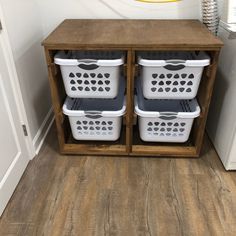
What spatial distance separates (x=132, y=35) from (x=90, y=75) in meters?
0.34

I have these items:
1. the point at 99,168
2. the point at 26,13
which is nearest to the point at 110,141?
the point at 99,168

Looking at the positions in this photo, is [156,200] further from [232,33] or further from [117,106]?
[232,33]

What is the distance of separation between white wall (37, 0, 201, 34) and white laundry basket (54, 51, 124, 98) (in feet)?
1.49

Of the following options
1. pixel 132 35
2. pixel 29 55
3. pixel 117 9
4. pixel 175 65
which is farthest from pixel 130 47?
pixel 29 55

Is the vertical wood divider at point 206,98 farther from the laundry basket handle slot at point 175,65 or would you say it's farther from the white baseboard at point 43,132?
the white baseboard at point 43,132

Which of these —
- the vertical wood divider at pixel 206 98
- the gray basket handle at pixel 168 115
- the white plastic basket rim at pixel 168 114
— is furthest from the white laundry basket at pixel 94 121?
the vertical wood divider at pixel 206 98

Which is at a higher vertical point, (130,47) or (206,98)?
(130,47)

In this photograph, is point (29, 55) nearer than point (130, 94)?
No

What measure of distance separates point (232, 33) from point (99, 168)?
45.6 inches

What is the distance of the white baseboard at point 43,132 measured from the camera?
1.80 metres

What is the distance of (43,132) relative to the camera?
1.94 m

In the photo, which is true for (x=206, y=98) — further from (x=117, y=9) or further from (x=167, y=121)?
(x=117, y=9)

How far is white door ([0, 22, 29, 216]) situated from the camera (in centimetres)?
A: 135

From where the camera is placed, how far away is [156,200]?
145 cm
